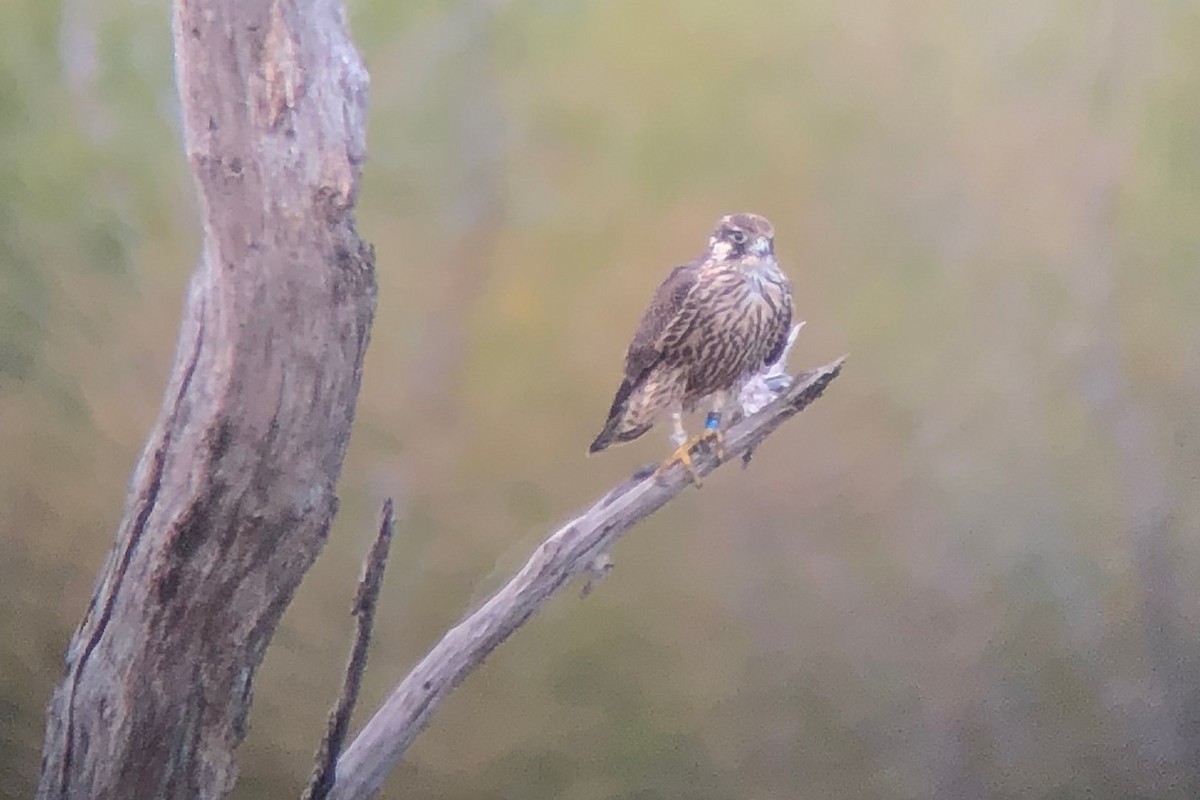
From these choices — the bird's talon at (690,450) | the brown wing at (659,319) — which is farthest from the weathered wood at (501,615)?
the brown wing at (659,319)

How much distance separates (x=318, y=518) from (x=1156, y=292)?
1.22m

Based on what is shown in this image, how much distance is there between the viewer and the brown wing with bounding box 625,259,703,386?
51.6 inches

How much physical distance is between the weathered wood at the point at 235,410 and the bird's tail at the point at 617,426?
413 millimetres

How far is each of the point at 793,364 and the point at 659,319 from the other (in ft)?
0.72

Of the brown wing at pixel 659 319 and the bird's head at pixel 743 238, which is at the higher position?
the bird's head at pixel 743 238

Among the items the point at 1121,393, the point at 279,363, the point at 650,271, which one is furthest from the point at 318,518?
the point at 1121,393

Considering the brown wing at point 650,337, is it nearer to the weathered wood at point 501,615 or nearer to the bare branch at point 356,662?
the weathered wood at point 501,615

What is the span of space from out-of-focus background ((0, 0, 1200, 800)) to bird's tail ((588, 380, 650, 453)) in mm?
27

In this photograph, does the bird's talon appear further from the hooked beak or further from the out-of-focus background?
the hooked beak

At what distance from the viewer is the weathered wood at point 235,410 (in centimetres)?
98

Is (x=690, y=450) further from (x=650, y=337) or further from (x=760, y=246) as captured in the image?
(x=760, y=246)

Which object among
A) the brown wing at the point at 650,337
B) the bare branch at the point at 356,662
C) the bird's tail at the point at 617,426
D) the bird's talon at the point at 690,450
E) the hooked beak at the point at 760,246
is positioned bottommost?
the bare branch at the point at 356,662

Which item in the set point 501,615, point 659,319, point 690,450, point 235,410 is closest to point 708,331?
point 659,319

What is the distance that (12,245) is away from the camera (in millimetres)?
1341
